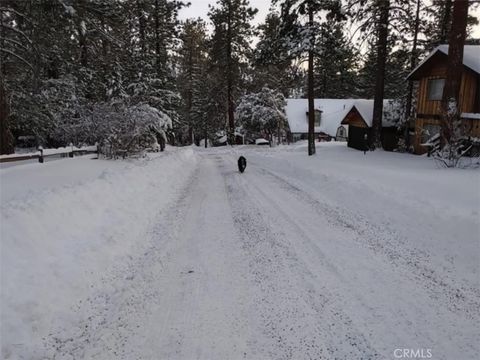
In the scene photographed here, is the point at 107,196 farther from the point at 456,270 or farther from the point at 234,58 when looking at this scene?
the point at 234,58

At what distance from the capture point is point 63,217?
6.24 m

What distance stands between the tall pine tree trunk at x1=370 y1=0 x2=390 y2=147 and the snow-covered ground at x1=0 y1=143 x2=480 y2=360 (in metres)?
15.1

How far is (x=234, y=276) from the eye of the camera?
5512 millimetres

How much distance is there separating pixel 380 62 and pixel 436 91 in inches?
150

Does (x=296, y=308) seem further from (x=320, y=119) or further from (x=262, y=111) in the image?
(x=320, y=119)

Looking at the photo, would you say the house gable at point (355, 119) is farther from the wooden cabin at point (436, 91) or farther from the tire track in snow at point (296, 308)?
the tire track in snow at point (296, 308)

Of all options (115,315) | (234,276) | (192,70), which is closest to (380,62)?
(234,276)

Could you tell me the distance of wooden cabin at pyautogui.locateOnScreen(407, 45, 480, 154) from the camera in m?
19.3

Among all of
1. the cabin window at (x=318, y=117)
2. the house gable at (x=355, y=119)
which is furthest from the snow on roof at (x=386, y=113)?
the cabin window at (x=318, y=117)

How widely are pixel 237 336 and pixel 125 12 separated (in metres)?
12.8

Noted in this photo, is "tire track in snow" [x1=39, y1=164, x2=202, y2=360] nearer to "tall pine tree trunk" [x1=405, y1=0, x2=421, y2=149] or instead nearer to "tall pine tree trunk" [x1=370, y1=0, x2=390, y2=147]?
"tall pine tree trunk" [x1=370, y1=0, x2=390, y2=147]

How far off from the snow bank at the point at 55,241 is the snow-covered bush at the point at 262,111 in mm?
28240

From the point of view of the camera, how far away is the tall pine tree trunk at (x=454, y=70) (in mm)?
14266

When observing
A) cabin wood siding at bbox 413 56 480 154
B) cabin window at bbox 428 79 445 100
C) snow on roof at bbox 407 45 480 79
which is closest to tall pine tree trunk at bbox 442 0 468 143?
cabin wood siding at bbox 413 56 480 154
